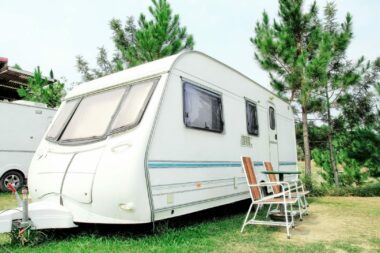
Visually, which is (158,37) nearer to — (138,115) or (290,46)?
(290,46)

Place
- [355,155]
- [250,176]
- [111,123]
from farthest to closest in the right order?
1. [355,155]
2. [250,176]
3. [111,123]

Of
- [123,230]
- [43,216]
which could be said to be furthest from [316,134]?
[43,216]

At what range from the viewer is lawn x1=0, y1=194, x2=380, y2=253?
3963 millimetres

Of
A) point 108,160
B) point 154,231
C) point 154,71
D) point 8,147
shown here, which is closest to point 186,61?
point 154,71

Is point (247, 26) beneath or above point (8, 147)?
above

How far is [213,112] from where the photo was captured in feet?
18.0

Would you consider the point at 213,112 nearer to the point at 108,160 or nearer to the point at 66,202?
the point at 108,160

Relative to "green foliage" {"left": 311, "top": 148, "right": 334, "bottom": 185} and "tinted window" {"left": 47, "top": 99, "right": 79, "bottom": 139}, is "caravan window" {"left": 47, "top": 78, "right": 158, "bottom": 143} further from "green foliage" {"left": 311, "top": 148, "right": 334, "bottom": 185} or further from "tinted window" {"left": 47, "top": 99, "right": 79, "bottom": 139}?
"green foliage" {"left": 311, "top": 148, "right": 334, "bottom": 185}

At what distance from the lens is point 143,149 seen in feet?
13.1

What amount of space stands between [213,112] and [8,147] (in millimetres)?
6435

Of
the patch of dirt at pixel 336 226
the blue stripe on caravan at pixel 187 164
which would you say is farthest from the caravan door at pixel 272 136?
the blue stripe on caravan at pixel 187 164

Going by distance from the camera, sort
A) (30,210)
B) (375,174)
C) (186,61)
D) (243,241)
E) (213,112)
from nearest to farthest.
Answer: (30,210) → (243,241) → (186,61) → (213,112) → (375,174)

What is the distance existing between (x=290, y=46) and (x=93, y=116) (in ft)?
31.3

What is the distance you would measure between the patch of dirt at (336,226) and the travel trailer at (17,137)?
7319 mm
